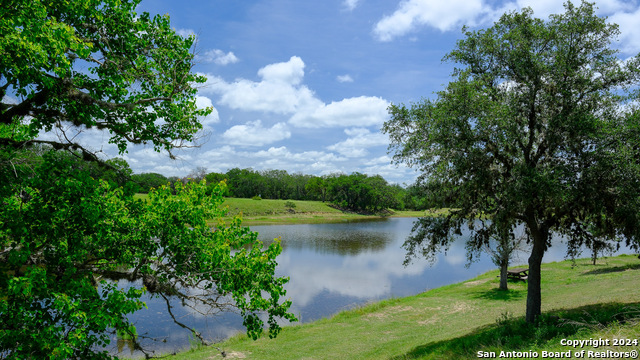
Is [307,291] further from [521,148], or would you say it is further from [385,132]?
[521,148]

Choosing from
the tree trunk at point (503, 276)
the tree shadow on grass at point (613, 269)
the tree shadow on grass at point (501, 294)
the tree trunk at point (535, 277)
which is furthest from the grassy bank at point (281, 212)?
the tree trunk at point (535, 277)

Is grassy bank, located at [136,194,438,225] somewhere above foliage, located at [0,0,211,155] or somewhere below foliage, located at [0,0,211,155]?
below

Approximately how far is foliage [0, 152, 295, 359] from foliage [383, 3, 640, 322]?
7.55 metres

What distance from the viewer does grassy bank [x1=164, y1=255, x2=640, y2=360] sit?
10.6 meters

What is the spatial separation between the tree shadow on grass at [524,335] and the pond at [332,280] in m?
8.34

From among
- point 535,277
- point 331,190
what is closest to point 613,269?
point 535,277

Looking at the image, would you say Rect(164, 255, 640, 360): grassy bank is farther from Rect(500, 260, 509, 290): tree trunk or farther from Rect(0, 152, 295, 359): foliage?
Rect(0, 152, 295, 359): foliage

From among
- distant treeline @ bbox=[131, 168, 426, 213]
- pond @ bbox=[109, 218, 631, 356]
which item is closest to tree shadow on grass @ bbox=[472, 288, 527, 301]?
pond @ bbox=[109, 218, 631, 356]

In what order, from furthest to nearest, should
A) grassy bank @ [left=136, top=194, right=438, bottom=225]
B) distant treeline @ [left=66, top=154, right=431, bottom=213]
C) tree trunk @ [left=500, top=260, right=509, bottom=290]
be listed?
distant treeline @ [left=66, top=154, right=431, bottom=213] < grassy bank @ [left=136, top=194, right=438, bottom=225] < tree trunk @ [left=500, top=260, right=509, bottom=290]

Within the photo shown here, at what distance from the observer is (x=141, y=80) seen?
880 centimetres

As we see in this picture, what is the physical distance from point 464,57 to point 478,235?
24.2 feet

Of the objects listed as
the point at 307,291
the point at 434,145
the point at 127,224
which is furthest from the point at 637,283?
the point at 127,224

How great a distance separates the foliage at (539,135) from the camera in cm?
1082

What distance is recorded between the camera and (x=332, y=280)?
32.3 meters
